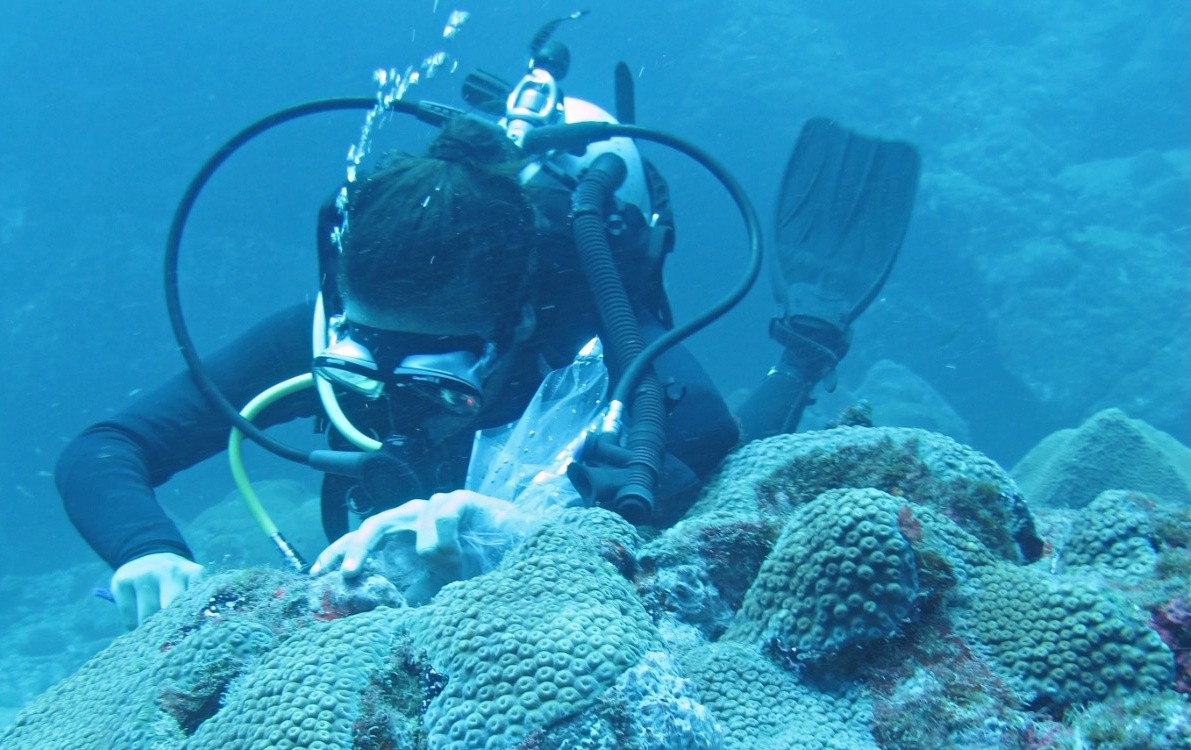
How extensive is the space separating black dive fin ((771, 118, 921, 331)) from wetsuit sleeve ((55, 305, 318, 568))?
11.0 ft

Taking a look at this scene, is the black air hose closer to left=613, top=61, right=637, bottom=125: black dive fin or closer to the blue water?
left=613, top=61, right=637, bottom=125: black dive fin

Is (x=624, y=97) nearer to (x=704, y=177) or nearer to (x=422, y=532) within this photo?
(x=422, y=532)

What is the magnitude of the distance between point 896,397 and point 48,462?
21.5 metres

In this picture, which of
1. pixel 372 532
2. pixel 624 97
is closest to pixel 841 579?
pixel 372 532

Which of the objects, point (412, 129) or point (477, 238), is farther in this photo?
point (412, 129)

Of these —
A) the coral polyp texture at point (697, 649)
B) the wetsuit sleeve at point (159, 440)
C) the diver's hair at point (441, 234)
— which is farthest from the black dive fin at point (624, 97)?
the coral polyp texture at point (697, 649)

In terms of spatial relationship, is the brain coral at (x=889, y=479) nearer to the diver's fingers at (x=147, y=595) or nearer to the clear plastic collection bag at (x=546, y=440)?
the clear plastic collection bag at (x=546, y=440)

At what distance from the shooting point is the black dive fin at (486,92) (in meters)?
3.64

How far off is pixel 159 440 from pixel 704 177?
19.5m

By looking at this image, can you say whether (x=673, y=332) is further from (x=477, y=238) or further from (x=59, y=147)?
(x=59, y=147)

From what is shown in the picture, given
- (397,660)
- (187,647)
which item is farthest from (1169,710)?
(187,647)

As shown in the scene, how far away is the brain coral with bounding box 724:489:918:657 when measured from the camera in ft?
4.39

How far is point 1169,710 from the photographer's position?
117cm

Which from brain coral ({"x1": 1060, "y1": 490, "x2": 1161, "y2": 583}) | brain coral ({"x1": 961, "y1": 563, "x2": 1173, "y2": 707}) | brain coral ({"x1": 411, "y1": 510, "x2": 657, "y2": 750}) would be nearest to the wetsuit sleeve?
brain coral ({"x1": 411, "y1": 510, "x2": 657, "y2": 750})
